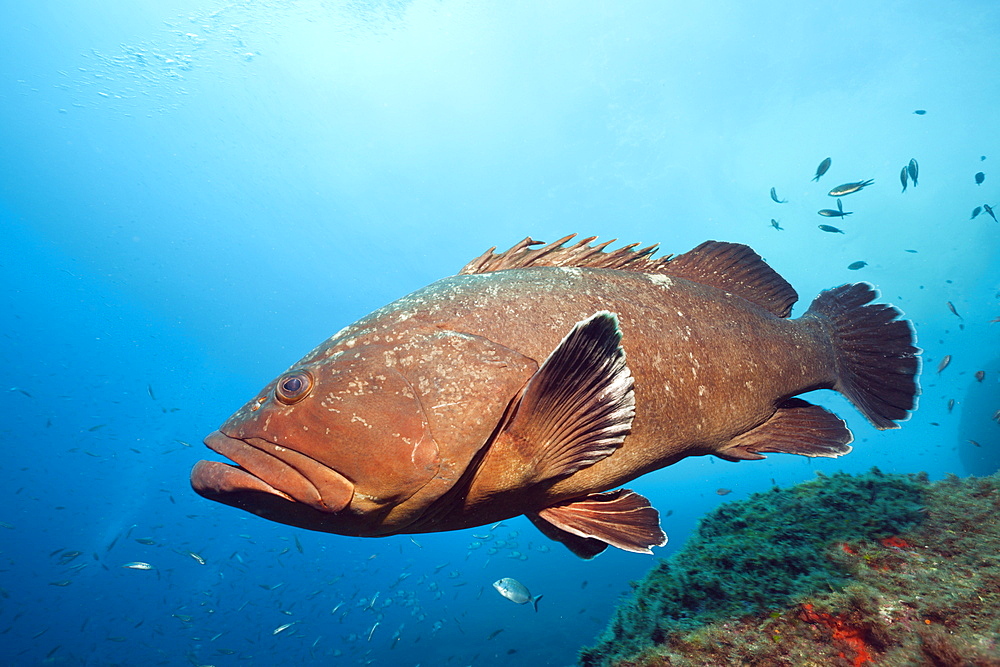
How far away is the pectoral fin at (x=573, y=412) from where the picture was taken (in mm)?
1750

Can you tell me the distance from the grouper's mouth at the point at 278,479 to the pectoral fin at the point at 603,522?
3.97 feet

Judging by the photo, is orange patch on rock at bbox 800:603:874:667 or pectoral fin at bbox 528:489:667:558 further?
orange patch on rock at bbox 800:603:874:667

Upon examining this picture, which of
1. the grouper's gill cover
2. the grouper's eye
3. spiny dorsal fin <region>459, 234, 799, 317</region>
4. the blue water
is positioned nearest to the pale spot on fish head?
the grouper's gill cover

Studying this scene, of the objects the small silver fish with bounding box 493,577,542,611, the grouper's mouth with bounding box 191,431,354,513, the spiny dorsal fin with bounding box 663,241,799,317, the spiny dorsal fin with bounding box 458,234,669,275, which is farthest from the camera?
the small silver fish with bounding box 493,577,542,611

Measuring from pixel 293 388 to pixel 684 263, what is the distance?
2864 mm

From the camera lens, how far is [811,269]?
66.5m

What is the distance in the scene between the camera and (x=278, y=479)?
172 centimetres

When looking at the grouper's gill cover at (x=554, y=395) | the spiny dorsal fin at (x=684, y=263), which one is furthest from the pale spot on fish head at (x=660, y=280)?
the spiny dorsal fin at (x=684, y=263)

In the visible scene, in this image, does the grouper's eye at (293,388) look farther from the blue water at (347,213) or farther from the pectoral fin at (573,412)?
the blue water at (347,213)

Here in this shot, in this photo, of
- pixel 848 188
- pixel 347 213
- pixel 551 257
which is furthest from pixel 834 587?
pixel 347 213

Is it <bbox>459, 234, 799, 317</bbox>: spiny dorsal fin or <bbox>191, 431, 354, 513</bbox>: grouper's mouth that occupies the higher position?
<bbox>459, 234, 799, 317</bbox>: spiny dorsal fin

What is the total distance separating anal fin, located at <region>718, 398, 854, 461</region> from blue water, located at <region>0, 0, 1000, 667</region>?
63.4 ft

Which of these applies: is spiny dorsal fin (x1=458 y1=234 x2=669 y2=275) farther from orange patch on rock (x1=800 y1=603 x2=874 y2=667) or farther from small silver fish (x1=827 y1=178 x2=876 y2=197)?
small silver fish (x1=827 y1=178 x2=876 y2=197)

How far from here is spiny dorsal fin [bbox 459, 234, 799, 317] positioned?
115 inches
